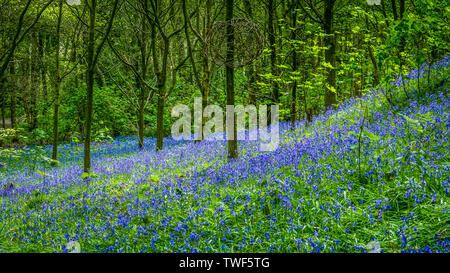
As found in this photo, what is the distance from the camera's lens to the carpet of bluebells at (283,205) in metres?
3.53

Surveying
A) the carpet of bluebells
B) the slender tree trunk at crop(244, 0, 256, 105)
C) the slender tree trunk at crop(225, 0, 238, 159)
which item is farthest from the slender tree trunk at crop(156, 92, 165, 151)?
the carpet of bluebells

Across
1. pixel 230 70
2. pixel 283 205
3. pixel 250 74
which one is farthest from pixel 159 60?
pixel 283 205

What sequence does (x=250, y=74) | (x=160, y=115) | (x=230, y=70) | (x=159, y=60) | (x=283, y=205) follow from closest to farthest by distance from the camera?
(x=283, y=205)
(x=230, y=70)
(x=160, y=115)
(x=250, y=74)
(x=159, y=60)

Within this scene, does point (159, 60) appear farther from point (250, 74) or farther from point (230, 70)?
point (230, 70)

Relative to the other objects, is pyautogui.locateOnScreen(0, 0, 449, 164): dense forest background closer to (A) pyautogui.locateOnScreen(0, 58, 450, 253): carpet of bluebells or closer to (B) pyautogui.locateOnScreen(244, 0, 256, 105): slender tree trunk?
(B) pyautogui.locateOnScreen(244, 0, 256, 105): slender tree trunk

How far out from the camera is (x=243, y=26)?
662 centimetres

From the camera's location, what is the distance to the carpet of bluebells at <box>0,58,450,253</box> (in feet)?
11.6

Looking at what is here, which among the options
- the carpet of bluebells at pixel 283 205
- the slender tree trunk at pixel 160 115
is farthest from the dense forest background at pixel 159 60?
the carpet of bluebells at pixel 283 205

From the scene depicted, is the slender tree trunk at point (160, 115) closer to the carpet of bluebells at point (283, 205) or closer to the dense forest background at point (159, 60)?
the dense forest background at point (159, 60)

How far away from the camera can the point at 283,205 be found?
4.25 metres

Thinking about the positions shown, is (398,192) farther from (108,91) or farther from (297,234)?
(108,91)

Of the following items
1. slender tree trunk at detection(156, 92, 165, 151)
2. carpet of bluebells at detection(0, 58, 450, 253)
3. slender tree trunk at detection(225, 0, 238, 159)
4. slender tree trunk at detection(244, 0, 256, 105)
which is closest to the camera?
carpet of bluebells at detection(0, 58, 450, 253)

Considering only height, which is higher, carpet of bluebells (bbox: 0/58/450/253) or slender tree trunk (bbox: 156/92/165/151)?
slender tree trunk (bbox: 156/92/165/151)
